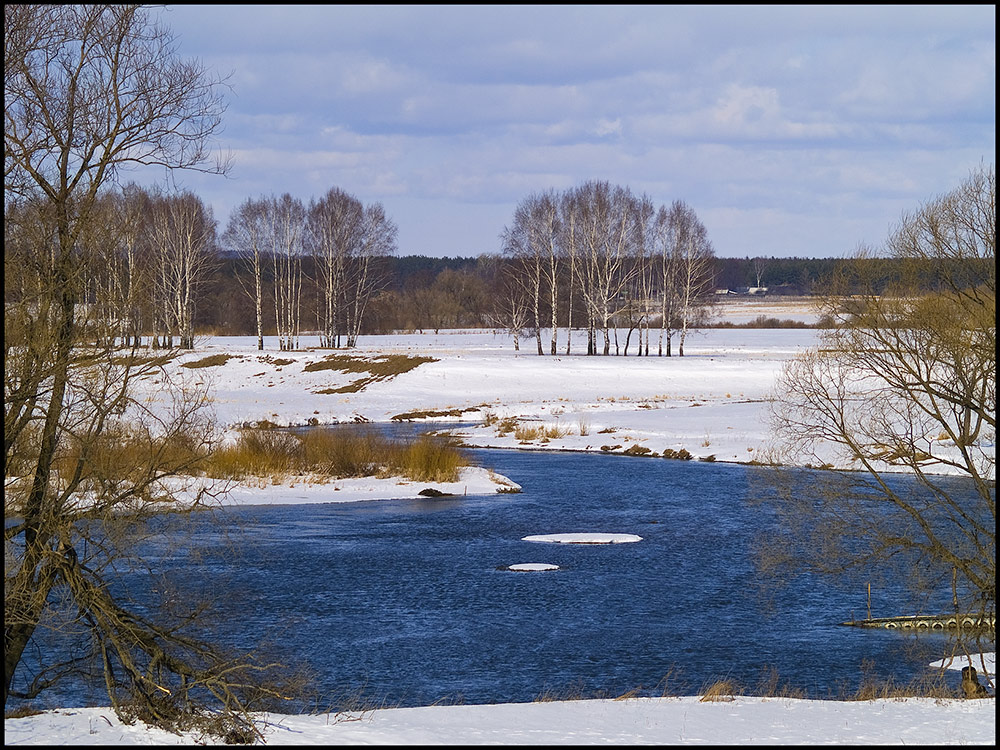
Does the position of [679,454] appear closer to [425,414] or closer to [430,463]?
[430,463]

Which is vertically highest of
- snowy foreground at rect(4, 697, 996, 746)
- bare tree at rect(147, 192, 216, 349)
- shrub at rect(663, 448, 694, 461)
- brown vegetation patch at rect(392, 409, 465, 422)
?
bare tree at rect(147, 192, 216, 349)

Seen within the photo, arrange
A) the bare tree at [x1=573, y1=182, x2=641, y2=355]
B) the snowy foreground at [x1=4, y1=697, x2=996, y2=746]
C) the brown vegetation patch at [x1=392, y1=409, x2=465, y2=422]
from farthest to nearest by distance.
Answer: the bare tree at [x1=573, y1=182, x2=641, y2=355]
the brown vegetation patch at [x1=392, y1=409, x2=465, y2=422]
the snowy foreground at [x1=4, y1=697, x2=996, y2=746]

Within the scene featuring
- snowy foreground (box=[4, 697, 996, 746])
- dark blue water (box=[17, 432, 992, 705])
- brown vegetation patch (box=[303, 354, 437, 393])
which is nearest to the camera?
snowy foreground (box=[4, 697, 996, 746])

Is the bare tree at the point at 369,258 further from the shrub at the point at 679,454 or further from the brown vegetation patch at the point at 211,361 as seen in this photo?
the shrub at the point at 679,454

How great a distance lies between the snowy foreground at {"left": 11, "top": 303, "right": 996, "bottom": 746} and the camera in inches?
368

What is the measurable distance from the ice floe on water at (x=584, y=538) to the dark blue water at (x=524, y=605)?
325 mm

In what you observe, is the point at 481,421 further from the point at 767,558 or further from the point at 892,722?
the point at 892,722

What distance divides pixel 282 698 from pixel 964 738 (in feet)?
21.6

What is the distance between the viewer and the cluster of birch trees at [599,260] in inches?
2302

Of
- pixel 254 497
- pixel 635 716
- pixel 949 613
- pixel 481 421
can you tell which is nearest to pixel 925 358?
pixel 949 613

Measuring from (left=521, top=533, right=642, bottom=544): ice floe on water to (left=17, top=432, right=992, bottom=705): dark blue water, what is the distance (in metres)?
0.32

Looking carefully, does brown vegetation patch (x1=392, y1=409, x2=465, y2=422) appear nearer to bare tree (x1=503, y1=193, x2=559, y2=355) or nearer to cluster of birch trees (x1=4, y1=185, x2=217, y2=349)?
bare tree (x1=503, y1=193, x2=559, y2=355)

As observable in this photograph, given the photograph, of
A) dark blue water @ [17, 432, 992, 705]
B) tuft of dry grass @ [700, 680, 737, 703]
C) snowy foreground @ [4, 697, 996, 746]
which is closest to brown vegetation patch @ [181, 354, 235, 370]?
dark blue water @ [17, 432, 992, 705]

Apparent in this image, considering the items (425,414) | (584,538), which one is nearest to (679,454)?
(584,538)
